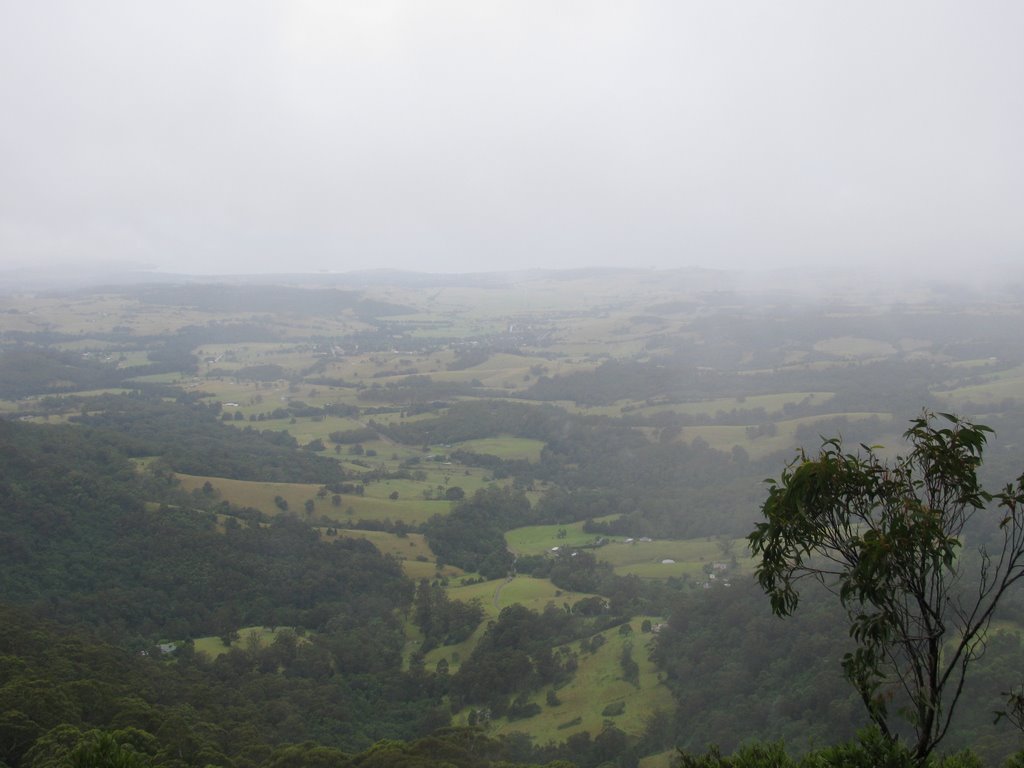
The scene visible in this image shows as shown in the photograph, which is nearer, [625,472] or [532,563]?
[532,563]

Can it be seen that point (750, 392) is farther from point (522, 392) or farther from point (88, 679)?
point (88, 679)

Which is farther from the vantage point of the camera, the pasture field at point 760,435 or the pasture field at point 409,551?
the pasture field at point 760,435

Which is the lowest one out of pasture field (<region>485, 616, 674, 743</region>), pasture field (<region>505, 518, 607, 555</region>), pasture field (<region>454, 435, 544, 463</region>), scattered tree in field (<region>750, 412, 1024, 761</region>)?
pasture field (<region>505, 518, 607, 555</region>)

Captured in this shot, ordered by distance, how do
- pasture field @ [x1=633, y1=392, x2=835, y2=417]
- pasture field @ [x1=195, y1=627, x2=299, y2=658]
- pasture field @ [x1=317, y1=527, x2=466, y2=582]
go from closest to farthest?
pasture field @ [x1=195, y1=627, x2=299, y2=658], pasture field @ [x1=317, y1=527, x2=466, y2=582], pasture field @ [x1=633, y1=392, x2=835, y2=417]

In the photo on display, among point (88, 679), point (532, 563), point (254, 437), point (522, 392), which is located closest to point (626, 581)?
point (532, 563)

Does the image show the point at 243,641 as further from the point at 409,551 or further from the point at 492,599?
the point at 409,551

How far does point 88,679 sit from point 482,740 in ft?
44.4

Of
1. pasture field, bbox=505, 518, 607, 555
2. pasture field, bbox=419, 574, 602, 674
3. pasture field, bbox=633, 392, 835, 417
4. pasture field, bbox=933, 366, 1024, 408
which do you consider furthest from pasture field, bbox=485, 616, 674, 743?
pasture field, bbox=933, 366, 1024, 408

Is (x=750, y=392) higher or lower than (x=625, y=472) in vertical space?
higher

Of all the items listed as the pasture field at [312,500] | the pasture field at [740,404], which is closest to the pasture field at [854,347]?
the pasture field at [740,404]

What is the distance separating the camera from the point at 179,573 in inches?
1654

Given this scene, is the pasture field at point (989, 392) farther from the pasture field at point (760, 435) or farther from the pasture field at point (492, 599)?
the pasture field at point (492, 599)

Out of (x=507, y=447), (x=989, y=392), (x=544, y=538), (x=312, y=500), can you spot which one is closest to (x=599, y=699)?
(x=544, y=538)

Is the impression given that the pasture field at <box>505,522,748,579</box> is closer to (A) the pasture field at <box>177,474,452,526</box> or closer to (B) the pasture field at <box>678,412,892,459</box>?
(A) the pasture field at <box>177,474,452,526</box>
